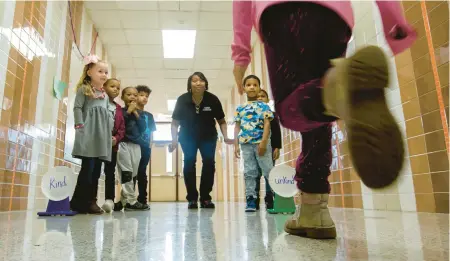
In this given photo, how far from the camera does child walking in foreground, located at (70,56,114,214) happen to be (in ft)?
8.14

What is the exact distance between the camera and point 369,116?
738 mm

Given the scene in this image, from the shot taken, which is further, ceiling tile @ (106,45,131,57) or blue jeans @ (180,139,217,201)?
ceiling tile @ (106,45,131,57)

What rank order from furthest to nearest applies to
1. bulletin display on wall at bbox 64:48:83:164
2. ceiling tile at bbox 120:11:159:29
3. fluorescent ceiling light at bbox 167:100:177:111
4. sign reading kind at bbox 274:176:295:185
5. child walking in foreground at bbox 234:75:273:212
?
fluorescent ceiling light at bbox 167:100:177:111 → ceiling tile at bbox 120:11:159:29 → bulletin display on wall at bbox 64:48:83:164 → child walking in foreground at bbox 234:75:273:212 → sign reading kind at bbox 274:176:295:185

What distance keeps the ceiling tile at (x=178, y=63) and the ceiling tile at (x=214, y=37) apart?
2.82ft

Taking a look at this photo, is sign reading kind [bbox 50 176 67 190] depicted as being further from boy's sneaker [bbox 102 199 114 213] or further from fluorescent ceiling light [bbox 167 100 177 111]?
fluorescent ceiling light [bbox 167 100 177 111]

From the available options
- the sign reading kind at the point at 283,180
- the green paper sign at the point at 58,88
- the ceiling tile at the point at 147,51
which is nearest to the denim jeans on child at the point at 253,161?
the sign reading kind at the point at 283,180

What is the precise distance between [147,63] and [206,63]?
3.89 feet

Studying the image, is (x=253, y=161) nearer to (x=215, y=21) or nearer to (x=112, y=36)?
(x=215, y=21)

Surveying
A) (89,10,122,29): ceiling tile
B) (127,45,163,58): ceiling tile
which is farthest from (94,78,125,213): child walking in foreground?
(127,45,163,58): ceiling tile

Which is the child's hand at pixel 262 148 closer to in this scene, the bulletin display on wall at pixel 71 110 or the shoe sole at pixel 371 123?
the shoe sole at pixel 371 123

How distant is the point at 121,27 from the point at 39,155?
9.25 ft

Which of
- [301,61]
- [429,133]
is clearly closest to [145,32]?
[429,133]

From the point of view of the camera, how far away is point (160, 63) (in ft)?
23.0

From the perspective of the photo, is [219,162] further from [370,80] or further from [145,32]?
[370,80]
